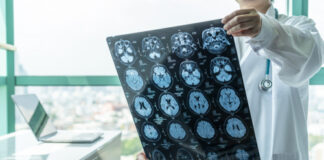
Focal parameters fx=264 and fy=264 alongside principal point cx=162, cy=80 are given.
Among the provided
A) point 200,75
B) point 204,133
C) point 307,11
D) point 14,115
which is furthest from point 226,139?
point 14,115

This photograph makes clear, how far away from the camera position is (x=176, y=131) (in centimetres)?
80

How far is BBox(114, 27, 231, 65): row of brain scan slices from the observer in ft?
2.25

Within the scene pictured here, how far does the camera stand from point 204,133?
2.49 feet

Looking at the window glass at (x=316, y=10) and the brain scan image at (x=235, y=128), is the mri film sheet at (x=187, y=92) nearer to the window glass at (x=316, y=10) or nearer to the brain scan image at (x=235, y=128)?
the brain scan image at (x=235, y=128)

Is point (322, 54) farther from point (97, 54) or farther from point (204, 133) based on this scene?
point (97, 54)

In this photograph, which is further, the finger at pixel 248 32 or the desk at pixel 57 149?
the desk at pixel 57 149

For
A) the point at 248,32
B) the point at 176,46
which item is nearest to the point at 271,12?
the point at 248,32

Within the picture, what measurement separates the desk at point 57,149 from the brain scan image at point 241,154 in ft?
2.25

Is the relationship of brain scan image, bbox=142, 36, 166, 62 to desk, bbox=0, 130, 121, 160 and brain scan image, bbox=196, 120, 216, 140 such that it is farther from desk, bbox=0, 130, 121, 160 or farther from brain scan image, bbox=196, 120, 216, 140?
desk, bbox=0, 130, 121, 160

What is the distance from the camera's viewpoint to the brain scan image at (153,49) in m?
0.76

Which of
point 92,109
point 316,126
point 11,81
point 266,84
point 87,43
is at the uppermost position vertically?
point 87,43

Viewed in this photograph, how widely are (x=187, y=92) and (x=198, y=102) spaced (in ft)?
0.14

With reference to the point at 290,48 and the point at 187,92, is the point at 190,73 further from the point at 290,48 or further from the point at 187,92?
the point at 290,48

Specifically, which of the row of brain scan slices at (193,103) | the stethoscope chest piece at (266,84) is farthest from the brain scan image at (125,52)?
the stethoscope chest piece at (266,84)
